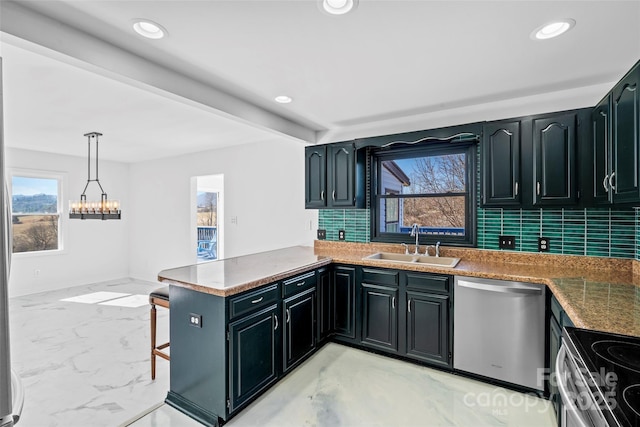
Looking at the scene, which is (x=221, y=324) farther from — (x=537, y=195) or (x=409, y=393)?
(x=537, y=195)

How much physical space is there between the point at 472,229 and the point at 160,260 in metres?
5.47

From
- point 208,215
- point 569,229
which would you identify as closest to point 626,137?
point 569,229

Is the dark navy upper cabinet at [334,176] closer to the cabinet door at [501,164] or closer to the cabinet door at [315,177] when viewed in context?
the cabinet door at [315,177]

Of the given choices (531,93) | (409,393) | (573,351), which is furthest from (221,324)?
(531,93)

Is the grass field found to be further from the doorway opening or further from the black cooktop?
the black cooktop

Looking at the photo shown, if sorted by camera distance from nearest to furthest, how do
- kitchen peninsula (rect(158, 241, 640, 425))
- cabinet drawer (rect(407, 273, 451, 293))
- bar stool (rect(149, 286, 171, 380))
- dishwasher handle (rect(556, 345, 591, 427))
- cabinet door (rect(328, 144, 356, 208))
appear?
dishwasher handle (rect(556, 345, 591, 427)), kitchen peninsula (rect(158, 241, 640, 425)), bar stool (rect(149, 286, 171, 380)), cabinet drawer (rect(407, 273, 451, 293)), cabinet door (rect(328, 144, 356, 208))

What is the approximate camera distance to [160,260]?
6008 mm

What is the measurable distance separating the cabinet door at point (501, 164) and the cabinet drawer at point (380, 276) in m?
1.03

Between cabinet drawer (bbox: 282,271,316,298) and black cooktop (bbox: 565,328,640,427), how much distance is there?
1.78 m

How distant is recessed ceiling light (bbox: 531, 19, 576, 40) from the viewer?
1.71 m

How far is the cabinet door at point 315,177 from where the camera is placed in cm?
358

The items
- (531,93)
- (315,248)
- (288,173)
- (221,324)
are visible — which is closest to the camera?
(221,324)

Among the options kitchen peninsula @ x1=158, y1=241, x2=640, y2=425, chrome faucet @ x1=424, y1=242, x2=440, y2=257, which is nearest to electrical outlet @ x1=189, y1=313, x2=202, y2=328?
kitchen peninsula @ x1=158, y1=241, x2=640, y2=425

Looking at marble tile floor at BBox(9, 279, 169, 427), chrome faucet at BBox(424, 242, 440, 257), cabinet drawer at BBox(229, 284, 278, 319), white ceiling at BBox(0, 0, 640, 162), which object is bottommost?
marble tile floor at BBox(9, 279, 169, 427)
